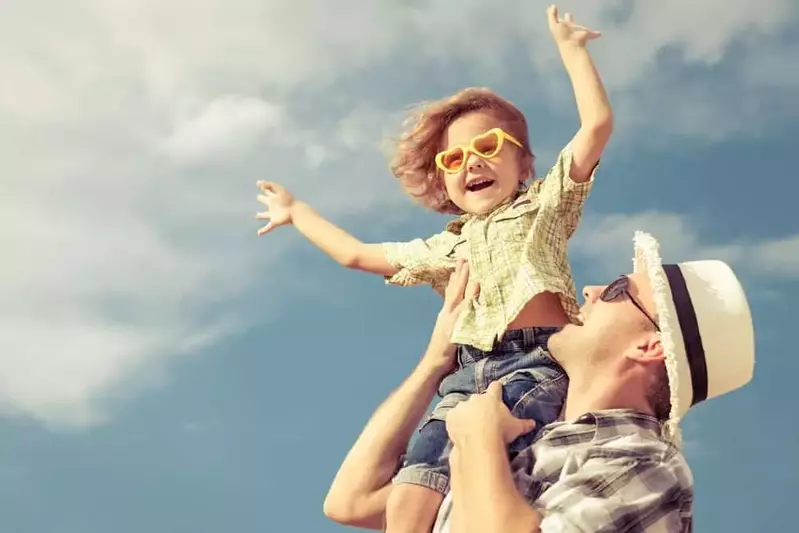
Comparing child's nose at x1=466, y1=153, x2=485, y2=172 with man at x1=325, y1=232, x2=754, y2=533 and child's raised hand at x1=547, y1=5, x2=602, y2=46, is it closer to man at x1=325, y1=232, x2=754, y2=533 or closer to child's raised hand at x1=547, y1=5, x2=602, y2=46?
child's raised hand at x1=547, y1=5, x2=602, y2=46

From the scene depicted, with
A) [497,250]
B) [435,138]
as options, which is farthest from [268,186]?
[497,250]

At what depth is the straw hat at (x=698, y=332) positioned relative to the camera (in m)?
4.57

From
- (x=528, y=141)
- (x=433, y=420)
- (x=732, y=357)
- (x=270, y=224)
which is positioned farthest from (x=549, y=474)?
(x=270, y=224)

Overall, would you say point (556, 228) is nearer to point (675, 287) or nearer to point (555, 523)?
point (675, 287)

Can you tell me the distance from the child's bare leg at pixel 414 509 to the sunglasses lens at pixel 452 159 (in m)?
2.06

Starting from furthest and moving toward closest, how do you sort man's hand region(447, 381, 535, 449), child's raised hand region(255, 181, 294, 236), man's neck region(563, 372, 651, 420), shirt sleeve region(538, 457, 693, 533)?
child's raised hand region(255, 181, 294, 236) → man's neck region(563, 372, 651, 420) → man's hand region(447, 381, 535, 449) → shirt sleeve region(538, 457, 693, 533)

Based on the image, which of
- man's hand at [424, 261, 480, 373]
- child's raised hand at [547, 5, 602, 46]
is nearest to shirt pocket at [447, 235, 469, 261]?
man's hand at [424, 261, 480, 373]

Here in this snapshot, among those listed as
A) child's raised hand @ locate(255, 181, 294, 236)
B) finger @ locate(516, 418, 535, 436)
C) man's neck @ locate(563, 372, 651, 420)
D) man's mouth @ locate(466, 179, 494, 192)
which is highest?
child's raised hand @ locate(255, 181, 294, 236)

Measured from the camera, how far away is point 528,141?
19.9 feet

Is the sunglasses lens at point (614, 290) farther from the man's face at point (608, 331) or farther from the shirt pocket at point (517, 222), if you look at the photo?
the shirt pocket at point (517, 222)

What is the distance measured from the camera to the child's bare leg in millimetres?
4715

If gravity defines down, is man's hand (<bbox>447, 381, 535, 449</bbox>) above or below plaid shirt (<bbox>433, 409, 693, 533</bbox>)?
above


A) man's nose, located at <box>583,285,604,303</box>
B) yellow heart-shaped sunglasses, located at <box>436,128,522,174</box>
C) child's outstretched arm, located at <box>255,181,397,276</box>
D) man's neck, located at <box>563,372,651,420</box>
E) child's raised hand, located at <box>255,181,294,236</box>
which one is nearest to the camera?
man's neck, located at <box>563,372,651,420</box>

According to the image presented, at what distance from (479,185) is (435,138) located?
26.3 inches
